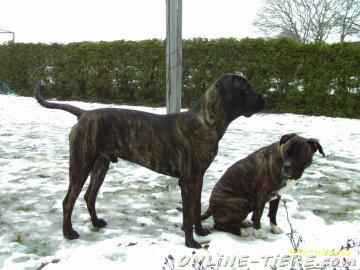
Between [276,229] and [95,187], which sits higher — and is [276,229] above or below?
below

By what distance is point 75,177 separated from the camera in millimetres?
3979

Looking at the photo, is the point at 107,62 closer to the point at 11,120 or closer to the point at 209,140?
the point at 11,120

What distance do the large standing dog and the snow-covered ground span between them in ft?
1.05

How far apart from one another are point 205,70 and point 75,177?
10931 mm

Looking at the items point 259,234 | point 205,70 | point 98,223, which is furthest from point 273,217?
point 205,70

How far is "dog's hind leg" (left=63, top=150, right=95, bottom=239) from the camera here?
3.95m

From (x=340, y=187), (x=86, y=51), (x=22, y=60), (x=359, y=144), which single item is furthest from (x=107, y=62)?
(x=340, y=187)

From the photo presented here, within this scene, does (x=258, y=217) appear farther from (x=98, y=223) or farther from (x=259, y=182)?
→ (x=98, y=223)

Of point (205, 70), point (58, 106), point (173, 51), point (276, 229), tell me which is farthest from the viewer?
point (205, 70)

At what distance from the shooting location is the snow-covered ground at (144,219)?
361 cm

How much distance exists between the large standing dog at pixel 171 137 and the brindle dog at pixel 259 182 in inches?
12.0

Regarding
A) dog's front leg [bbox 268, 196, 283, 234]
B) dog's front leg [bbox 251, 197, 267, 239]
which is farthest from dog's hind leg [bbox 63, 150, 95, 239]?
dog's front leg [bbox 268, 196, 283, 234]

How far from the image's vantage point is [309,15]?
3397 cm

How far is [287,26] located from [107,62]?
23.7 m
